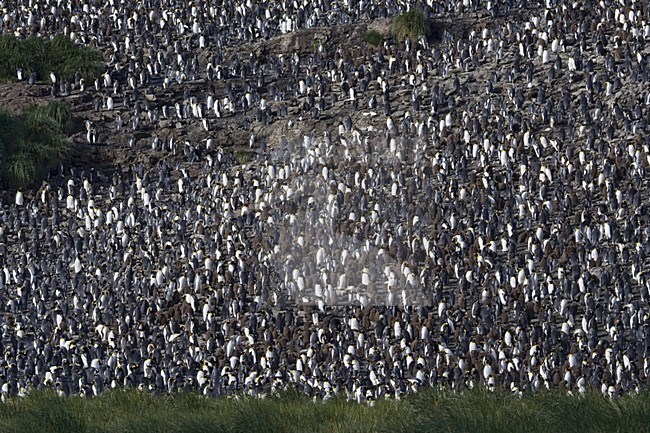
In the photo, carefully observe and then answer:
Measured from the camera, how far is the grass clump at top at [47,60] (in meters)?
37.3

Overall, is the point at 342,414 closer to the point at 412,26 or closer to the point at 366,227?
the point at 366,227

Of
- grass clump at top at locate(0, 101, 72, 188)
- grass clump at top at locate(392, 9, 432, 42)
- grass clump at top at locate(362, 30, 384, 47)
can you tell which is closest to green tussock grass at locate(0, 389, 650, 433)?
grass clump at top at locate(0, 101, 72, 188)

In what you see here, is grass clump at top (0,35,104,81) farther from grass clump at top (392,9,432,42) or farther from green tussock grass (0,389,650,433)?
green tussock grass (0,389,650,433)

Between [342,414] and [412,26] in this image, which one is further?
[412,26]

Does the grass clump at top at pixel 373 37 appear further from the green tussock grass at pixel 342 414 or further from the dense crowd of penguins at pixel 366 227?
the green tussock grass at pixel 342 414

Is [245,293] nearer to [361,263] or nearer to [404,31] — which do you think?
[361,263]

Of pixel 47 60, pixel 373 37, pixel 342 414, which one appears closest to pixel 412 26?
pixel 373 37

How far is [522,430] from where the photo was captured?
539 inches

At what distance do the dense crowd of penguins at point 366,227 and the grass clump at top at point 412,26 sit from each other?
0.98ft

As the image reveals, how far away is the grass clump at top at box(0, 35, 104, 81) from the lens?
123 feet

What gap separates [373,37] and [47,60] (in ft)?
25.8

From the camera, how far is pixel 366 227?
2822 cm

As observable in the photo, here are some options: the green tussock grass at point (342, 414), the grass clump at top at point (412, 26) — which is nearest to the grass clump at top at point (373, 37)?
the grass clump at top at point (412, 26)

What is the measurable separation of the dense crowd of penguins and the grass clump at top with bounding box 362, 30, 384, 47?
0.39 m
